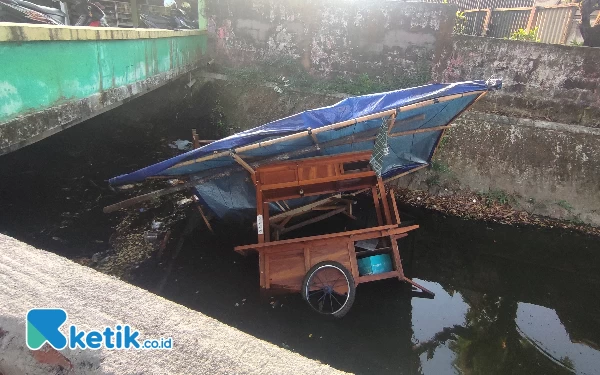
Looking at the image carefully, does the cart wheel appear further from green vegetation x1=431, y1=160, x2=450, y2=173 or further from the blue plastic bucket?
green vegetation x1=431, y1=160, x2=450, y2=173

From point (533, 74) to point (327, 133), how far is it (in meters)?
6.78

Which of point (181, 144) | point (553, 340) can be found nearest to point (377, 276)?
point (553, 340)

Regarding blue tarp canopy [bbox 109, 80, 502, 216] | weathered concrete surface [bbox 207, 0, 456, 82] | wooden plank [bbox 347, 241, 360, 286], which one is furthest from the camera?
weathered concrete surface [bbox 207, 0, 456, 82]

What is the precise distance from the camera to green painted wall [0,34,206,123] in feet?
12.8

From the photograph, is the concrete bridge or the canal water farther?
the canal water

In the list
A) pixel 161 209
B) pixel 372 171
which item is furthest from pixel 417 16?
pixel 161 209

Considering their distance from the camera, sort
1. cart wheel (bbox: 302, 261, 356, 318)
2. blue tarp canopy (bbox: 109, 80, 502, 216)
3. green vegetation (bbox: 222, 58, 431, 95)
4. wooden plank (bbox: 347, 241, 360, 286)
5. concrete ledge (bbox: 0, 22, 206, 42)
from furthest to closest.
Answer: green vegetation (bbox: 222, 58, 431, 95), wooden plank (bbox: 347, 241, 360, 286), cart wheel (bbox: 302, 261, 356, 318), blue tarp canopy (bbox: 109, 80, 502, 216), concrete ledge (bbox: 0, 22, 206, 42)

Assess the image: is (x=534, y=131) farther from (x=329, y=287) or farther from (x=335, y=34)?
(x=329, y=287)

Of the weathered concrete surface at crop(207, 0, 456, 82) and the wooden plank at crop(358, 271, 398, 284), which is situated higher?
the weathered concrete surface at crop(207, 0, 456, 82)

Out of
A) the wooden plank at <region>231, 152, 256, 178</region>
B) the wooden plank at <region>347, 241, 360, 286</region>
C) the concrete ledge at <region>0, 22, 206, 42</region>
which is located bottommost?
the wooden plank at <region>347, 241, 360, 286</region>

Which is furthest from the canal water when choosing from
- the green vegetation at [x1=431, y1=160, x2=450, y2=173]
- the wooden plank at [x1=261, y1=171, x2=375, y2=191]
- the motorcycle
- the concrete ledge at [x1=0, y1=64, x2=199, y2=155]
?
the motorcycle

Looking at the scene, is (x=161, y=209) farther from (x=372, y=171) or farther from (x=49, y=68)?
(x=372, y=171)

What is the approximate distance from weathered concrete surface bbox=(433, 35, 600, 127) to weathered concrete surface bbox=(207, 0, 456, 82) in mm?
774

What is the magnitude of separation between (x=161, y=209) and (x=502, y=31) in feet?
41.5
